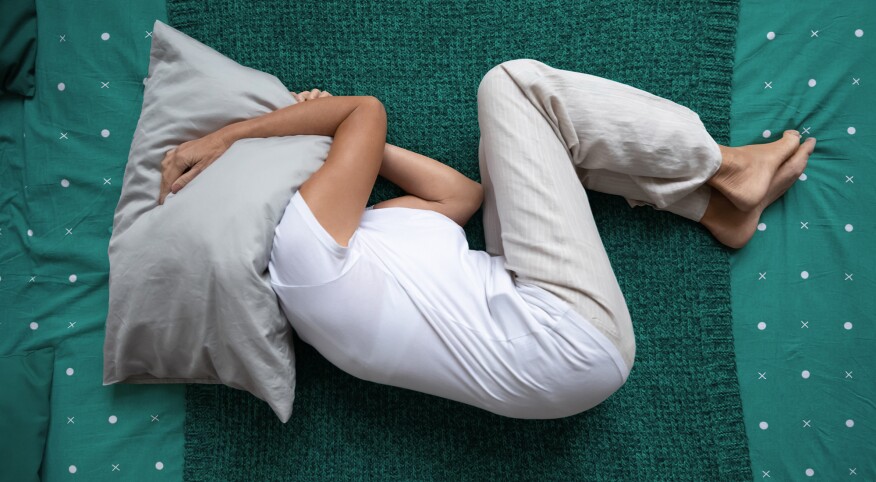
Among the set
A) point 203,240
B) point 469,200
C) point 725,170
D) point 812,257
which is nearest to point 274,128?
point 203,240

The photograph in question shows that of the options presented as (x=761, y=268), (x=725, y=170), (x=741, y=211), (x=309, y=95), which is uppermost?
(x=309, y=95)

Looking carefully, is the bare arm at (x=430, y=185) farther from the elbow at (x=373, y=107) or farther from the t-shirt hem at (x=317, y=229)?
the t-shirt hem at (x=317, y=229)

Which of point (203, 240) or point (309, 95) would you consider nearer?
point (203, 240)

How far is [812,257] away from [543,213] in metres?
0.69

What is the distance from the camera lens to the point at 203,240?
1098mm

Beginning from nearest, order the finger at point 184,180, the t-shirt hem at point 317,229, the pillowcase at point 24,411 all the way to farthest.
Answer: the t-shirt hem at point 317,229 < the finger at point 184,180 < the pillowcase at point 24,411

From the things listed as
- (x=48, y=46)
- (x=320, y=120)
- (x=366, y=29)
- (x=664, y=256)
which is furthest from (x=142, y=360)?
(x=664, y=256)

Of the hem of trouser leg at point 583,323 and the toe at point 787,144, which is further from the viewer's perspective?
the toe at point 787,144

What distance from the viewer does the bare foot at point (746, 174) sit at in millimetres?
1306

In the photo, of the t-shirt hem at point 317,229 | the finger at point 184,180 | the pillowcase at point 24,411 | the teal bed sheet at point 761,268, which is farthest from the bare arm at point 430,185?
the pillowcase at point 24,411

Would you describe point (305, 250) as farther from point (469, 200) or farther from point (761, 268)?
point (761, 268)

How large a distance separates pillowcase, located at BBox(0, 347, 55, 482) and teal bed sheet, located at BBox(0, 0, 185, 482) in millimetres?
23

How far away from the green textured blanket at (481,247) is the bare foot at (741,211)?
41mm

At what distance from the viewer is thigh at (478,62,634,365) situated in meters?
1.14
